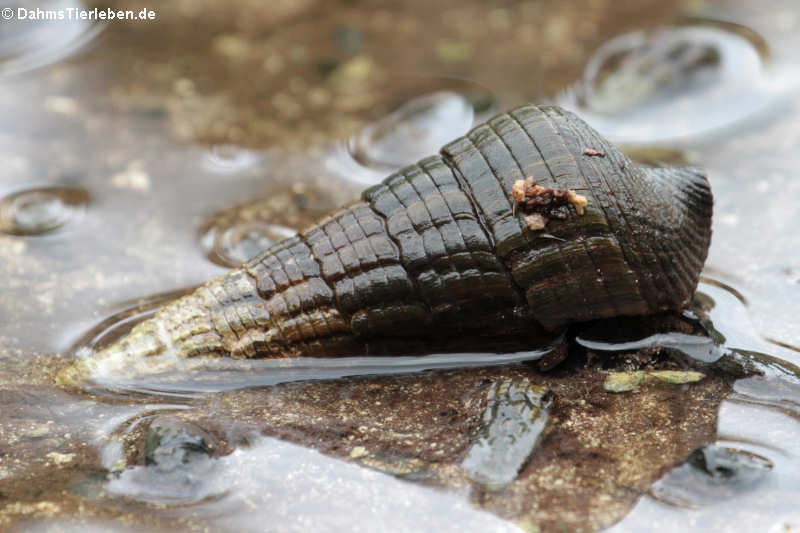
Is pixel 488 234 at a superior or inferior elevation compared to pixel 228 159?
inferior

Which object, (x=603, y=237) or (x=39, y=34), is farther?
(x=39, y=34)

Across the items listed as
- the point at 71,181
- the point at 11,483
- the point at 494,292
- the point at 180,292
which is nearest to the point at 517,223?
the point at 494,292

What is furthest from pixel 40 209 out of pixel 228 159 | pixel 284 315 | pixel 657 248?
pixel 657 248

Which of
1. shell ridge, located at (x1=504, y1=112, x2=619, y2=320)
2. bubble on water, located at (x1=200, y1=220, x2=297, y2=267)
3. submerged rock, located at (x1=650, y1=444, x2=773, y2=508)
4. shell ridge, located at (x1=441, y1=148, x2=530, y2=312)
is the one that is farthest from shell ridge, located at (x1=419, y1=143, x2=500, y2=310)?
bubble on water, located at (x1=200, y1=220, x2=297, y2=267)

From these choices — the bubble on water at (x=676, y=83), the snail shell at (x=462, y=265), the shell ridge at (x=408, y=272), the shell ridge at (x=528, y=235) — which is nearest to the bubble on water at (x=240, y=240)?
the snail shell at (x=462, y=265)

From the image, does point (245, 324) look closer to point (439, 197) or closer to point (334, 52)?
point (439, 197)

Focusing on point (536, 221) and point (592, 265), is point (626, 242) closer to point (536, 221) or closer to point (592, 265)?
point (592, 265)

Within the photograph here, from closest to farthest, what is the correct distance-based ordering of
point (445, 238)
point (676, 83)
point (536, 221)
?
point (536, 221)
point (445, 238)
point (676, 83)
